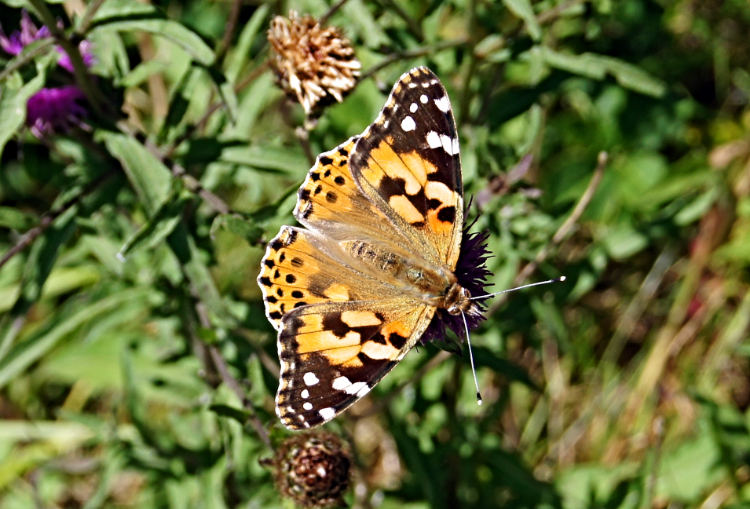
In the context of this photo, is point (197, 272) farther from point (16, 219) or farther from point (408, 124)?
point (408, 124)

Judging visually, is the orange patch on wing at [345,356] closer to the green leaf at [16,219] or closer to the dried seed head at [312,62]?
the dried seed head at [312,62]

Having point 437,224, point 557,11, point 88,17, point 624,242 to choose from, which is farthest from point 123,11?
point 624,242

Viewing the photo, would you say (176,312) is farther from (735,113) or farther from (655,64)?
(735,113)

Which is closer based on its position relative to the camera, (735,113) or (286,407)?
(286,407)

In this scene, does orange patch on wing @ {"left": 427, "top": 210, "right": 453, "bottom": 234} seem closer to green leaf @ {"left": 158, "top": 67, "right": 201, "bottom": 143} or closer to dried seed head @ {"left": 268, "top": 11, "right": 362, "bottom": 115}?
dried seed head @ {"left": 268, "top": 11, "right": 362, "bottom": 115}

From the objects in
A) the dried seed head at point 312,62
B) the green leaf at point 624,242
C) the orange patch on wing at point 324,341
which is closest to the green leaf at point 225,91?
the dried seed head at point 312,62

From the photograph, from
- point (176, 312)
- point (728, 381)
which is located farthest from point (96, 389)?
point (728, 381)
